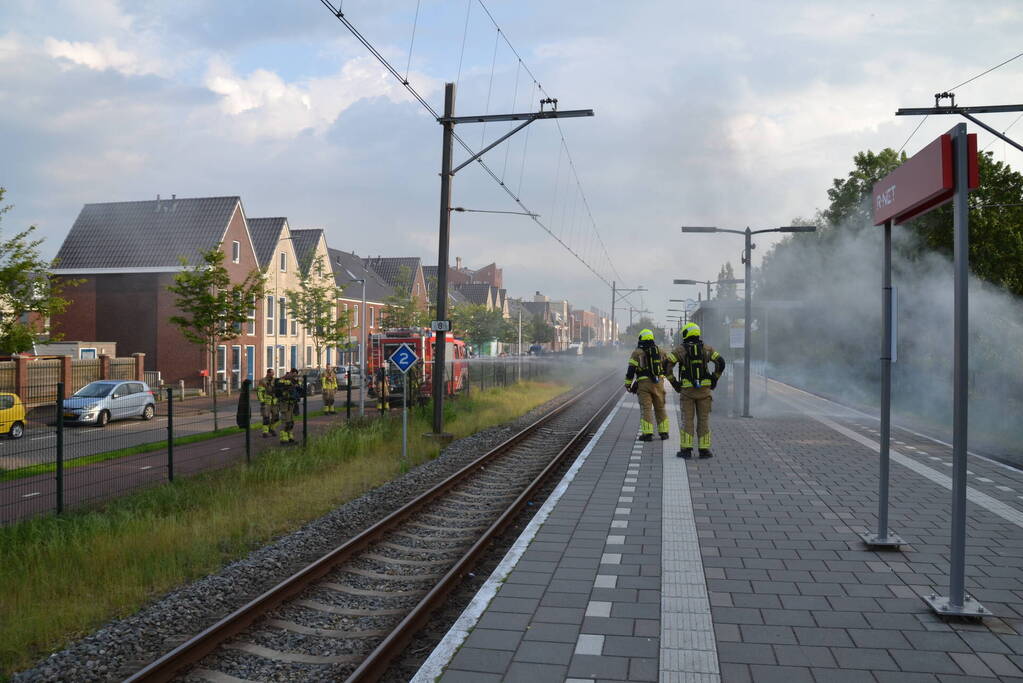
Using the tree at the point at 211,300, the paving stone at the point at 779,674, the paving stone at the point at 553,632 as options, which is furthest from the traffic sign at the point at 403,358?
the paving stone at the point at 779,674

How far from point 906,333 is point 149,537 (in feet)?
77.3

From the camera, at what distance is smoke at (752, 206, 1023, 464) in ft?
65.6

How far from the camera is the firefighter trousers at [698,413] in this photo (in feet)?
42.1

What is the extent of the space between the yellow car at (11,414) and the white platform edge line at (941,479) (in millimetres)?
16702

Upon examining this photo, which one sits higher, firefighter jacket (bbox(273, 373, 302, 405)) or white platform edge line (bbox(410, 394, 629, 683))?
firefighter jacket (bbox(273, 373, 302, 405))

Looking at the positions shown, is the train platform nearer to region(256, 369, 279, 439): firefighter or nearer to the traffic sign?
the traffic sign

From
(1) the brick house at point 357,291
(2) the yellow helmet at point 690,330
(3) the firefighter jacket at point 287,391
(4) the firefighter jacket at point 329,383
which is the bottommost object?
(4) the firefighter jacket at point 329,383

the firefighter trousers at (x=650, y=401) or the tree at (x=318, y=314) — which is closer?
the firefighter trousers at (x=650, y=401)

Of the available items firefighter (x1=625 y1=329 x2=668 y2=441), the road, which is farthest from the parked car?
firefighter (x1=625 y1=329 x2=668 y2=441)

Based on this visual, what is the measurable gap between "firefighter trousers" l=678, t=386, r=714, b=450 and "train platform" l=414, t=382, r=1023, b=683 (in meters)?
1.48

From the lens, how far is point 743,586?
19.8 feet

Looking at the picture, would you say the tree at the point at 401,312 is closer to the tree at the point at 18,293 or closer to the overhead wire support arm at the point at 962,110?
the tree at the point at 18,293

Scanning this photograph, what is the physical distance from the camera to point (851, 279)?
1195 inches

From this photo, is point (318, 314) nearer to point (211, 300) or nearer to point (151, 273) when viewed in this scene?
point (151, 273)
